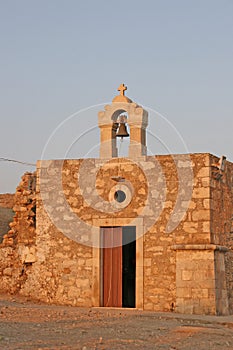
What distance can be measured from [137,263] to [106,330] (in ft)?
13.9

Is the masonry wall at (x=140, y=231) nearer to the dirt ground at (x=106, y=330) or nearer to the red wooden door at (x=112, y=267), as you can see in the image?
the red wooden door at (x=112, y=267)

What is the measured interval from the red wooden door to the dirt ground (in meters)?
0.91

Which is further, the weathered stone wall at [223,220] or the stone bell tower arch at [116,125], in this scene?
the stone bell tower arch at [116,125]

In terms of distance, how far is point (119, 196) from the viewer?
13.5 meters

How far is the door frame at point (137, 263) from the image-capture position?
13008mm

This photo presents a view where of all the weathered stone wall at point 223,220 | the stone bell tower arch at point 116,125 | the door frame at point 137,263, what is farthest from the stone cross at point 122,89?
the door frame at point 137,263

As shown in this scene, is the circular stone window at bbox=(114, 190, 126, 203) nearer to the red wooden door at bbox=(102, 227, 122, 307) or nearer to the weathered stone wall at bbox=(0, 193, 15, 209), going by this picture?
the red wooden door at bbox=(102, 227, 122, 307)

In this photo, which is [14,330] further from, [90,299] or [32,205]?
[32,205]

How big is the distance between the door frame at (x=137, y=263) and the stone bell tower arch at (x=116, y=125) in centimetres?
144

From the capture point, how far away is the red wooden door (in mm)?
13398

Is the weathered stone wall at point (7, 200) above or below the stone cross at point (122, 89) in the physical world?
below

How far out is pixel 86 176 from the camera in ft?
45.3

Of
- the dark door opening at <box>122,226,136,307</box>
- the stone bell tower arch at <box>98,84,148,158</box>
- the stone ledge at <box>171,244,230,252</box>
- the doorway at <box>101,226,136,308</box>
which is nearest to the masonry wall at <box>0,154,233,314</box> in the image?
the stone ledge at <box>171,244,230,252</box>

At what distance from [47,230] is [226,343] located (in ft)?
21.5
